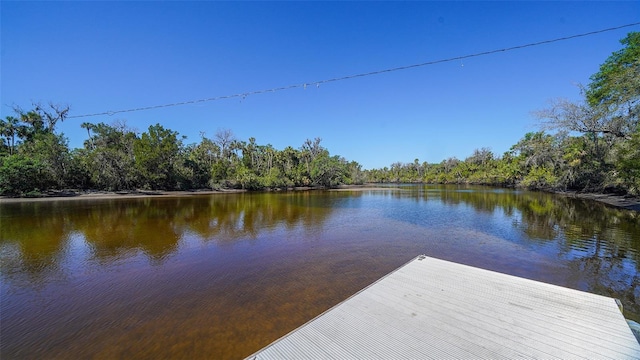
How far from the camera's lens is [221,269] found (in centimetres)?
764

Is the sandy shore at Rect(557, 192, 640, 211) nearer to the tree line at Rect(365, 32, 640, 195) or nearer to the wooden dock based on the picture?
the tree line at Rect(365, 32, 640, 195)

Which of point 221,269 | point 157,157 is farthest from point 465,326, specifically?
point 157,157

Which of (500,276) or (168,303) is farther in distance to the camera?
(168,303)

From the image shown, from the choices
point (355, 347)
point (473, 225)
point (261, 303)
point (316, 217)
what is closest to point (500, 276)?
point (355, 347)

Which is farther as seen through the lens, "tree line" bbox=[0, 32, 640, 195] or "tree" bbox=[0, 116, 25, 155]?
"tree" bbox=[0, 116, 25, 155]

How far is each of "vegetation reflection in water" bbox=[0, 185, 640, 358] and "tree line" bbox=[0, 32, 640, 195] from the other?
20.2ft

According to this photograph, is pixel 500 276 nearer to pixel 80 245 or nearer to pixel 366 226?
pixel 366 226

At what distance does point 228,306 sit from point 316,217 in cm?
1174

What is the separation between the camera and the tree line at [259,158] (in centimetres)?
1456

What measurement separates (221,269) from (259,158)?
48.4 m

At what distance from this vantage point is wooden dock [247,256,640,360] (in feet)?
9.52

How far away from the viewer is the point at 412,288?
15.2 ft

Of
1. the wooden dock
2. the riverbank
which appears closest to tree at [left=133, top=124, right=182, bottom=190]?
the wooden dock

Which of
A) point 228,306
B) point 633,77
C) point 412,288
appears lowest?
point 228,306
